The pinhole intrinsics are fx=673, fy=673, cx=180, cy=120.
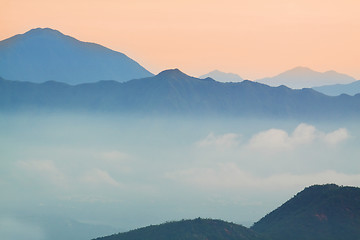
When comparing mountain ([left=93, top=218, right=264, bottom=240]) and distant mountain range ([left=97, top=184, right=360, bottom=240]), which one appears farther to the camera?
distant mountain range ([left=97, top=184, right=360, bottom=240])

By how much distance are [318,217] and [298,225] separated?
6.49 metres

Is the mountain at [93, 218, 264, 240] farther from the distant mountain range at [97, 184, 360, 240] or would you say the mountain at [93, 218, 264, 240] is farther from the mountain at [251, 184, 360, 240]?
the mountain at [251, 184, 360, 240]

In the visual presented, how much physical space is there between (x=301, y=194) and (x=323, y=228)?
2541cm

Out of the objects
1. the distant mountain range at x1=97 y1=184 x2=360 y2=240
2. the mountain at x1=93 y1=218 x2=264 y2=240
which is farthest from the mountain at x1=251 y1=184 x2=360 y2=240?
the mountain at x1=93 y1=218 x2=264 y2=240

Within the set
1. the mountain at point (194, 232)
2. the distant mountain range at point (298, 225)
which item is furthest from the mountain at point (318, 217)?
the mountain at point (194, 232)

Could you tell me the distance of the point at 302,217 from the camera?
6806 inches

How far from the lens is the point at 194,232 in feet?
518

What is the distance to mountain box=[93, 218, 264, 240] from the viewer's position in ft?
514

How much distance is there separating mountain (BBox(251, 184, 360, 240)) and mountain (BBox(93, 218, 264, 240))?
29.4ft

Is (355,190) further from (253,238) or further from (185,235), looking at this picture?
(185,235)

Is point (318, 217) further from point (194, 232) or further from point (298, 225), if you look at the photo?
point (194, 232)

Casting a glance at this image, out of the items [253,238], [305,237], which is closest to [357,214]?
[305,237]

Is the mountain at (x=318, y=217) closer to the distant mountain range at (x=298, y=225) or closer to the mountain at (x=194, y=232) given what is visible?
the distant mountain range at (x=298, y=225)

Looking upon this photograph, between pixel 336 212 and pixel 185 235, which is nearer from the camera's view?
pixel 185 235
